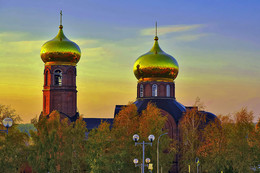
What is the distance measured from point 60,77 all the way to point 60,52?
3511 millimetres

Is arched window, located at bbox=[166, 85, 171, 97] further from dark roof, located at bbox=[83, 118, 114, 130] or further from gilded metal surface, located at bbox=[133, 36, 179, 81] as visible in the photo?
dark roof, located at bbox=[83, 118, 114, 130]

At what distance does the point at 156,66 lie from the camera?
7856 centimetres

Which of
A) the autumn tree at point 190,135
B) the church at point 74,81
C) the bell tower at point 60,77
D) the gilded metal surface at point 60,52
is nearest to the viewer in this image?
the autumn tree at point 190,135

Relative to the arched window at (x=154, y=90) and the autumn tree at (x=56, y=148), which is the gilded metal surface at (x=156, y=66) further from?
the autumn tree at (x=56, y=148)

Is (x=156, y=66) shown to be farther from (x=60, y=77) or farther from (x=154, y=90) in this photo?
(x=60, y=77)

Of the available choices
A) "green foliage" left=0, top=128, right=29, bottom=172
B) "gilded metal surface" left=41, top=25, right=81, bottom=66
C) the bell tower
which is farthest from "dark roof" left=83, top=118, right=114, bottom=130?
"green foliage" left=0, top=128, right=29, bottom=172

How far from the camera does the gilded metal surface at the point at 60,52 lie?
3012 inches

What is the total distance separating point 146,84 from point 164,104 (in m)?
4.38

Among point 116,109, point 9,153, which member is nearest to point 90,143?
point 9,153

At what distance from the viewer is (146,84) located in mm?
79250

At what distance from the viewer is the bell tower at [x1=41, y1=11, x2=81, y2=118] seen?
76.2 meters

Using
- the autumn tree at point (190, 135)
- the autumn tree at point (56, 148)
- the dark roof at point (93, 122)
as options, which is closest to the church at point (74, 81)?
the autumn tree at point (190, 135)

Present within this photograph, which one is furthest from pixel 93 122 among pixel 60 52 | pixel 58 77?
pixel 60 52

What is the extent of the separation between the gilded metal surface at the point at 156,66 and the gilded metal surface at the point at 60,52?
916cm
